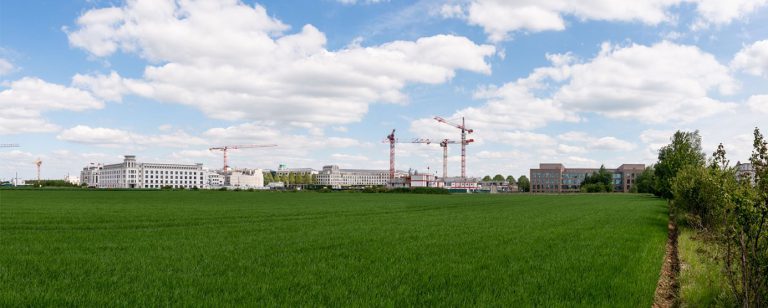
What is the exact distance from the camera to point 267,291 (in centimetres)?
1155

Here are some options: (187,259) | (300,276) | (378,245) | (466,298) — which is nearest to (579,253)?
(378,245)

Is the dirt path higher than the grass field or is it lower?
lower

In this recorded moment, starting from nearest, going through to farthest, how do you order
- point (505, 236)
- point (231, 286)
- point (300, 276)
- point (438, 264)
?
point (231, 286) < point (300, 276) < point (438, 264) < point (505, 236)

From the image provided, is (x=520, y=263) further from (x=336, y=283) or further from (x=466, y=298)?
(x=336, y=283)

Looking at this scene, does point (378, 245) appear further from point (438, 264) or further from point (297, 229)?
point (297, 229)

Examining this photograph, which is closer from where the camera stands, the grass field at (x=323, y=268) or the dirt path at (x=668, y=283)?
the grass field at (x=323, y=268)

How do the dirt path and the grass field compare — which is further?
the dirt path

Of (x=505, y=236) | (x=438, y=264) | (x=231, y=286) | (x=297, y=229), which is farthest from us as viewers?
(x=297, y=229)

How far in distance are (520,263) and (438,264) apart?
8.71ft

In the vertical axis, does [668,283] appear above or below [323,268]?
below

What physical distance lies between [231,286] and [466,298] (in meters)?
5.54

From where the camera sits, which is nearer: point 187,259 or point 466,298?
point 466,298

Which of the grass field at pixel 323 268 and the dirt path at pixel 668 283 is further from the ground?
the grass field at pixel 323 268

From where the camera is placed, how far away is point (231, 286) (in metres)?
12.1
